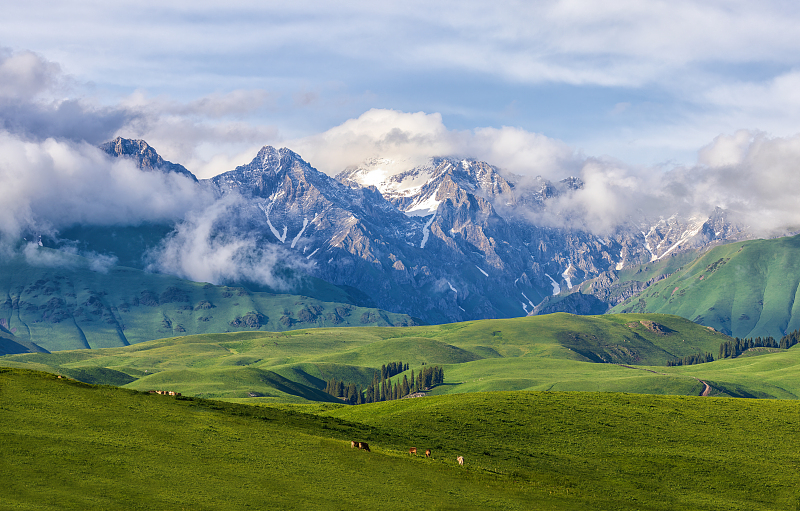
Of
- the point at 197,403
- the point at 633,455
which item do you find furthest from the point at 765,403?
the point at 197,403

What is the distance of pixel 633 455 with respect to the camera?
99.3m

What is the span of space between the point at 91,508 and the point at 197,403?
43694 mm

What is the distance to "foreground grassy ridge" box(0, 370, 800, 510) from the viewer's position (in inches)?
2564

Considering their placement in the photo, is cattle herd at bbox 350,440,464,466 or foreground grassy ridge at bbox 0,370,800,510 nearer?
foreground grassy ridge at bbox 0,370,800,510

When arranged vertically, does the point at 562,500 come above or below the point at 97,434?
below

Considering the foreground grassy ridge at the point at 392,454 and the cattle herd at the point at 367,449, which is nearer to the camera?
the foreground grassy ridge at the point at 392,454

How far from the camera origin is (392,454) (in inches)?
3420

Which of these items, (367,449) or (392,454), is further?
(392,454)

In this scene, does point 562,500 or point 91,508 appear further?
point 562,500

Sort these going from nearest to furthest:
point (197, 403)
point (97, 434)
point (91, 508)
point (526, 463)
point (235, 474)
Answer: point (91, 508), point (235, 474), point (97, 434), point (526, 463), point (197, 403)

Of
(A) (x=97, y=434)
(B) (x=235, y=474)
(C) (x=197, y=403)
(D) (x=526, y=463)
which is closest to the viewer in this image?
(B) (x=235, y=474)

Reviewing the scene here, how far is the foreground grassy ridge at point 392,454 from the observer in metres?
65.1

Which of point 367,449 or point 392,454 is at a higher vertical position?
point 367,449

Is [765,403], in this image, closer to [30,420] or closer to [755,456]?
[755,456]
